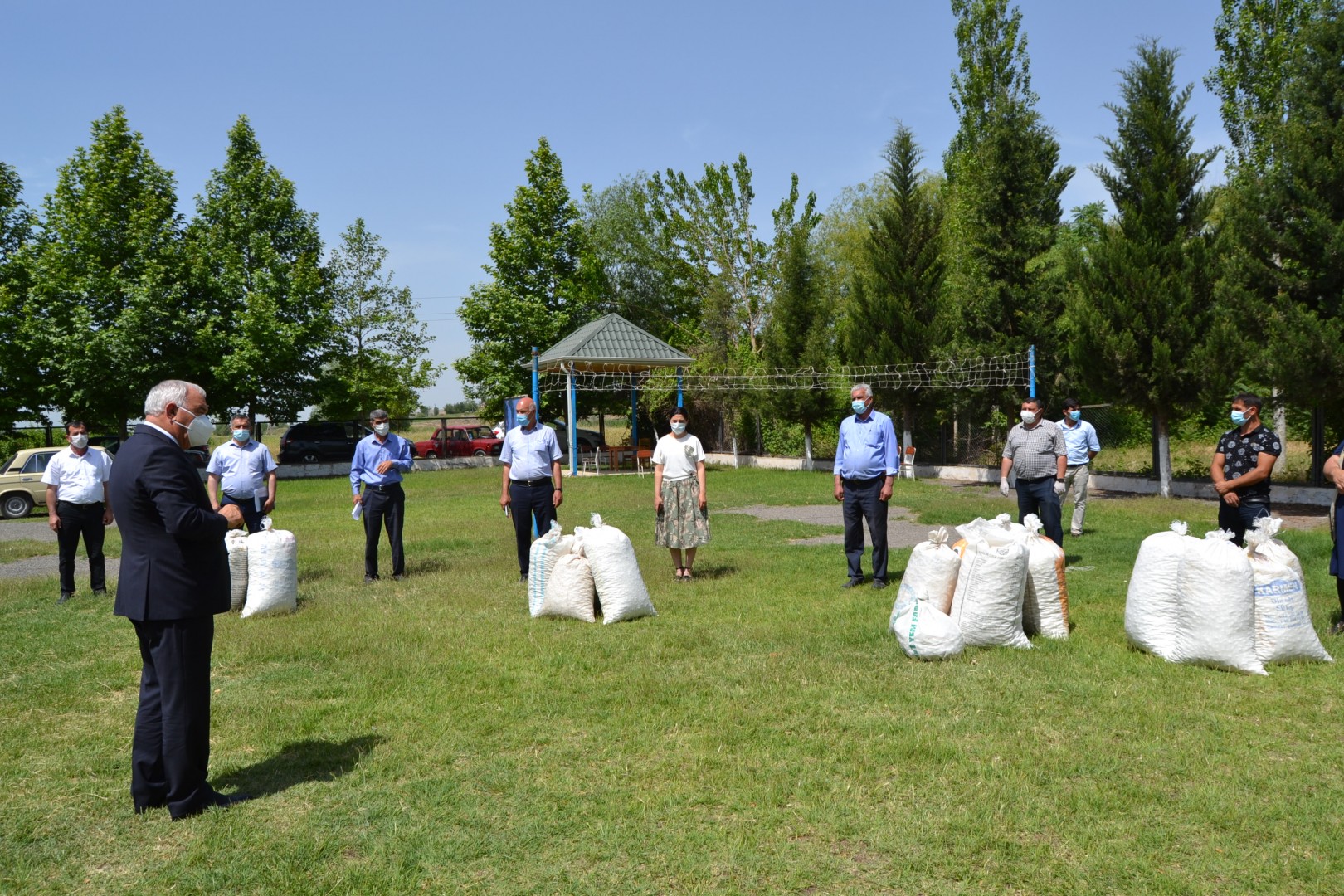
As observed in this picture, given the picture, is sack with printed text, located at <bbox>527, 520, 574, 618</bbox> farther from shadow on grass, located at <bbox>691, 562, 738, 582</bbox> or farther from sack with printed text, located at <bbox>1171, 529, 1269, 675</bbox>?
sack with printed text, located at <bbox>1171, 529, 1269, 675</bbox>

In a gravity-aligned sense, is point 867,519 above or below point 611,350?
below

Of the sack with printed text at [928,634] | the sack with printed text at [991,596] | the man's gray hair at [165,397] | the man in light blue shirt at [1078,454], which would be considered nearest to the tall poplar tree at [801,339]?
the man in light blue shirt at [1078,454]

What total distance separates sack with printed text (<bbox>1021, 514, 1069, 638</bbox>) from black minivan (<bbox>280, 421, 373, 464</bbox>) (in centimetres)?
2795

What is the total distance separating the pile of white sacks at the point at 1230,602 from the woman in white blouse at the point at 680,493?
4.17 meters

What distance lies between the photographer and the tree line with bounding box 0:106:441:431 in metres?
28.1

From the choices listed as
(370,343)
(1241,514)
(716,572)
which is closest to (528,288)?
(370,343)

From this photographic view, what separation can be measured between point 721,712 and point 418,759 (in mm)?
1599

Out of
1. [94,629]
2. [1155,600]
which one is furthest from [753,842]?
[94,629]

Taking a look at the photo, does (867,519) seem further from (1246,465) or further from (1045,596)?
(1246,465)

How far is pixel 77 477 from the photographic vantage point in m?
9.47

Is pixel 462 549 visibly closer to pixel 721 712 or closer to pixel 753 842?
pixel 721 712

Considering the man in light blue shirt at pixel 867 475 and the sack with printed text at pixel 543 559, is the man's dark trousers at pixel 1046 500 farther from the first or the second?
the sack with printed text at pixel 543 559

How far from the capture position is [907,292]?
2381 cm

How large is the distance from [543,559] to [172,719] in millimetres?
3922
